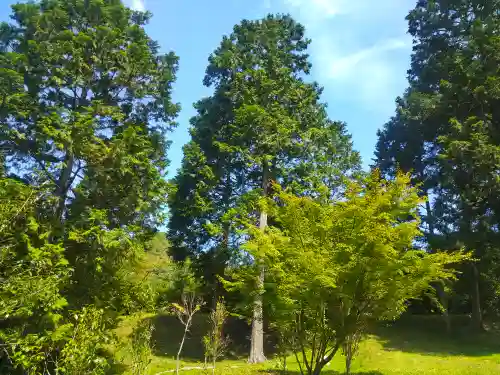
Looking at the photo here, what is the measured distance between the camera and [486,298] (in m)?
23.3

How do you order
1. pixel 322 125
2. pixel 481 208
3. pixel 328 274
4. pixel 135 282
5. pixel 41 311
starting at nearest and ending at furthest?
pixel 328 274
pixel 41 311
pixel 135 282
pixel 481 208
pixel 322 125

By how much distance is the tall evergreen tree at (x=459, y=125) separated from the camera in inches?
794

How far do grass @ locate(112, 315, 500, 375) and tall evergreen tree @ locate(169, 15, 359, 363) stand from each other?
4.90 meters

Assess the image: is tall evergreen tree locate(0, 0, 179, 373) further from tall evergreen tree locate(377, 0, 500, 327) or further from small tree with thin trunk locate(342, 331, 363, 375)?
tall evergreen tree locate(377, 0, 500, 327)

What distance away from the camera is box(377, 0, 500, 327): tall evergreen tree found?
20.2 metres

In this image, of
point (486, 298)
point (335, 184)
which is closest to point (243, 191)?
point (335, 184)

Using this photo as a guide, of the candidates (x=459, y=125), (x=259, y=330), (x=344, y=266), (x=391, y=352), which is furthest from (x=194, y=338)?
(x=459, y=125)

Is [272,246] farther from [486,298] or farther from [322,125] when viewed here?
[486,298]

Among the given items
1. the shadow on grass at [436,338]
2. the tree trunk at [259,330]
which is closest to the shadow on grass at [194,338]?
the tree trunk at [259,330]

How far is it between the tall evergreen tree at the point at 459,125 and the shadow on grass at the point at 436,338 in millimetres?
1444

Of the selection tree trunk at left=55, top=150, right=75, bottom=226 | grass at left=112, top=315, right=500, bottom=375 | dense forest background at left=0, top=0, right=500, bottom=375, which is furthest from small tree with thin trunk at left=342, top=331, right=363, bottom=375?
tree trunk at left=55, top=150, right=75, bottom=226

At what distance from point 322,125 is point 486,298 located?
13.8 m

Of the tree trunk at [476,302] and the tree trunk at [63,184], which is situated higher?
the tree trunk at [63,184]

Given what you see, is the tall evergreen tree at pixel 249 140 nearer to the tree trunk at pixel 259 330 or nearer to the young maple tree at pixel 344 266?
the tree trunk at pixel 259 330
